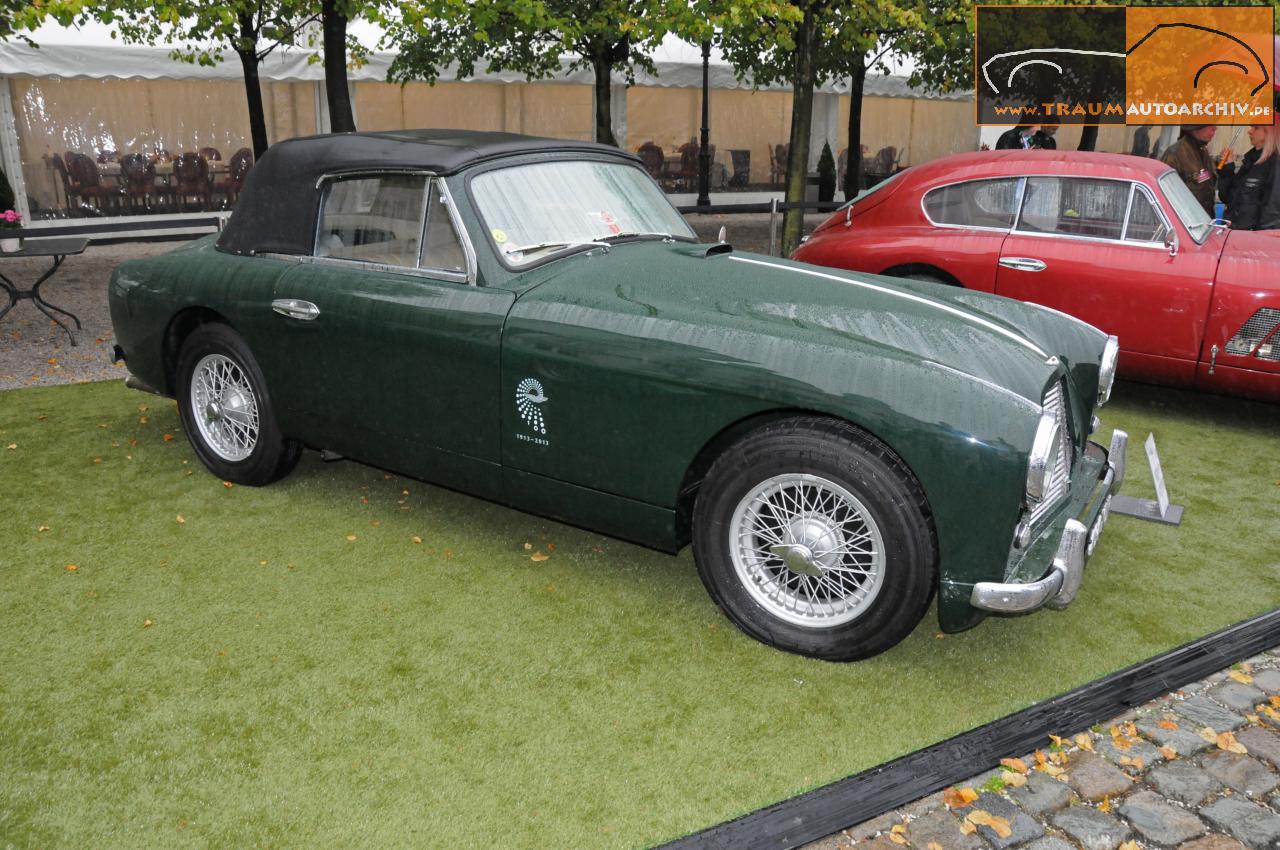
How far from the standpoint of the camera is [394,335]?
176 inches

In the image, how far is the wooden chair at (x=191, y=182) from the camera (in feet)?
57.7

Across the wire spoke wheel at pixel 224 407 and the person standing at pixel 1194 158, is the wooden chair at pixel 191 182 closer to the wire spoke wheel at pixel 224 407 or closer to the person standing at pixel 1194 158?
the wire spoke wheel at pixel 224 407

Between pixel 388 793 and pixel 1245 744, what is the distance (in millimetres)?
2759

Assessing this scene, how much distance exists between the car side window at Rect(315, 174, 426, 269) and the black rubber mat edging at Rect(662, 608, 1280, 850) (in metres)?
2.77

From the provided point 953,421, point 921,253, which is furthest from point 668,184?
point 953,421

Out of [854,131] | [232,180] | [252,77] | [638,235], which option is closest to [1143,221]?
[638,235]

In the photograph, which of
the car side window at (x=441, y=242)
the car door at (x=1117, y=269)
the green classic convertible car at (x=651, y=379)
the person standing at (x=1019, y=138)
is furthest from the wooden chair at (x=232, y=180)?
the car side window at (x=441, y=242)

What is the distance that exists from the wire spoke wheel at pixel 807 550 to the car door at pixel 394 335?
1.17m

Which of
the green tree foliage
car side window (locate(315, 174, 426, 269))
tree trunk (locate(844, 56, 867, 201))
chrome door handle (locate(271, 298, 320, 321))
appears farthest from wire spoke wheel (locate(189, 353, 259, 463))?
tree trunk (locate(844, 56, 867, 201))

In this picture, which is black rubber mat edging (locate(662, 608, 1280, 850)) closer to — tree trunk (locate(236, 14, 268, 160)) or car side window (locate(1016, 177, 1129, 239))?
car side window (locate(1016, 177, 1129, 239))

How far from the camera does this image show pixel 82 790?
307 cm

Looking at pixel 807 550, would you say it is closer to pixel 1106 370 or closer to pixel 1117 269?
pixel 1106 370

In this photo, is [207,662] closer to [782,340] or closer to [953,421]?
[782,340]

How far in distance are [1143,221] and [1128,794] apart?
4.50m
